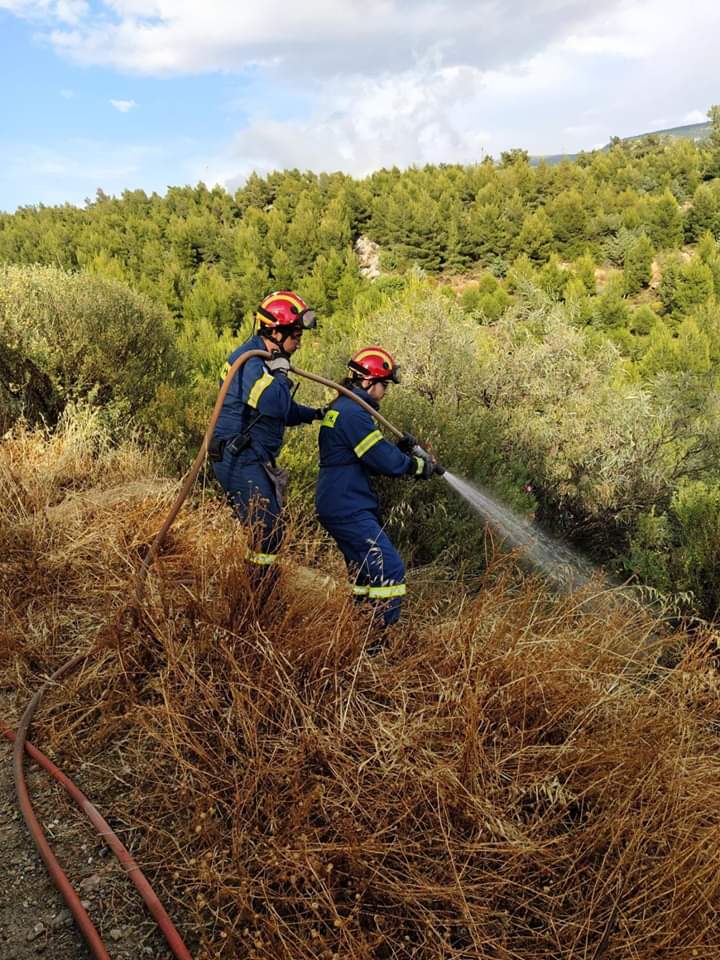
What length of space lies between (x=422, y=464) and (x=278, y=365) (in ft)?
3.17

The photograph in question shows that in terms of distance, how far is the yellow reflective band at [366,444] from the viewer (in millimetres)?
3578

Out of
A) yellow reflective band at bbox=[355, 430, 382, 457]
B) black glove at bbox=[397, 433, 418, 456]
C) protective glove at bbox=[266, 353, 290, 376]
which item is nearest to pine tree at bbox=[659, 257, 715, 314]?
black glove at bbox=[397, 433, 418, 456]

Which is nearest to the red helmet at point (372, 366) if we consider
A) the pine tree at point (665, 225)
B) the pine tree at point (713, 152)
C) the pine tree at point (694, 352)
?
the pine tree at point (694, 352)

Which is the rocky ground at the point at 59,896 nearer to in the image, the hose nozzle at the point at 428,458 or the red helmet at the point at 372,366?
the hose nozzle at the point at 428,458

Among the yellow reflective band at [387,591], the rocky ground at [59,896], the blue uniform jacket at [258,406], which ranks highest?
the blue uniform jacket at [258,406]

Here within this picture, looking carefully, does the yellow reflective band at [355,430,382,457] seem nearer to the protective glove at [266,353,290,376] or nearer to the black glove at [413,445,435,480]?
the black glove at [413,445,435,480]

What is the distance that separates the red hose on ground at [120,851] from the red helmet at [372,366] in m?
2.42

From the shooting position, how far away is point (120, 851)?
2154 mm

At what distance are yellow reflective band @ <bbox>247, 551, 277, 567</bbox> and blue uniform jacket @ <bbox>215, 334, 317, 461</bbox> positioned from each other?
0.70m

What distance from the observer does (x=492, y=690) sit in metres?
2.59

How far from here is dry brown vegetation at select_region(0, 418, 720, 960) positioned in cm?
191

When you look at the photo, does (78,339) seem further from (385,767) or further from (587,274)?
(587,274)

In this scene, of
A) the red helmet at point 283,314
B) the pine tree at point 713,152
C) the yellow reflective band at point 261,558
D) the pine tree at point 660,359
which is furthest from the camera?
the pine tree at point 713,152

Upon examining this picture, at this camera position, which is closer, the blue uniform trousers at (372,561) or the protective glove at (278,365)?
the blue uniform trousers at (372,561)
